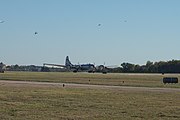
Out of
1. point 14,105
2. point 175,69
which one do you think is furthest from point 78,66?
point 14,105

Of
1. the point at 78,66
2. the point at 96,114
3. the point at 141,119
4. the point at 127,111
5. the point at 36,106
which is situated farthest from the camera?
the point at 78,66

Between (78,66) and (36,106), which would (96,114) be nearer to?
(36,106)

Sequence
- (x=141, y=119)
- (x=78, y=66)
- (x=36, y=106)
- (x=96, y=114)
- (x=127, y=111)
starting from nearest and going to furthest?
(x=141, y=119) → (x=96, y=114) → (x=127, y=111) → (x=36, y=106) → (x=78, y=66)

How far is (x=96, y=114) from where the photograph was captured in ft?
66.4

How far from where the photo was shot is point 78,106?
937 inches

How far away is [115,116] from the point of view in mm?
19578

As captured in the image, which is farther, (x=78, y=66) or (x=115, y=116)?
(x=78, y=66)

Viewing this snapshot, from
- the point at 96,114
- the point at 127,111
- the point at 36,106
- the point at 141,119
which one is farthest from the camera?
the point at 36,106

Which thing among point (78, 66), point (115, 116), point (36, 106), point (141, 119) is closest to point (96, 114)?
point (115, 116)

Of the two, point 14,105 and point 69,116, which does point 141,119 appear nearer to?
point 69,116

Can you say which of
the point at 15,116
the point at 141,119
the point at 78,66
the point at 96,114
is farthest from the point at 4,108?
the point at 78,66

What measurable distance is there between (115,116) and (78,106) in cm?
451

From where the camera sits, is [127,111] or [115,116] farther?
[127,111]

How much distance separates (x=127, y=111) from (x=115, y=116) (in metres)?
2.06
